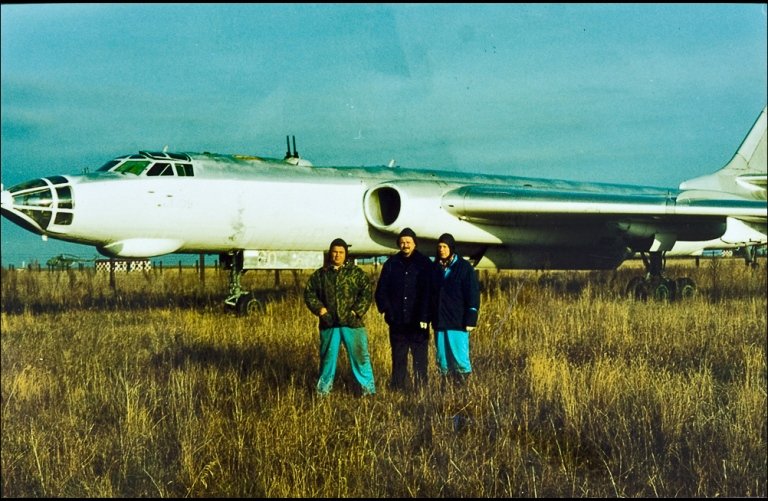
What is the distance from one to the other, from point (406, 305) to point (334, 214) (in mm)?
6397

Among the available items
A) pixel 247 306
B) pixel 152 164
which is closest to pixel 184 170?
pixel 152 164

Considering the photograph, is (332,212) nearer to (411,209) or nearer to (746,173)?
(411,209)

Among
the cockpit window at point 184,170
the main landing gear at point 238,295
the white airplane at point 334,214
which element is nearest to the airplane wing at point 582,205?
the white airplane at point 334,214

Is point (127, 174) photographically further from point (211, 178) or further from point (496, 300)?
point (496, 300)

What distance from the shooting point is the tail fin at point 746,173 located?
17.3m

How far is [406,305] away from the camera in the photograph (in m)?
6.01

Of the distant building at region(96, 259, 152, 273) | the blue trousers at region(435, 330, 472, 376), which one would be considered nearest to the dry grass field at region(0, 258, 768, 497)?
the blue trousers at region(435, 330, 472, 376)

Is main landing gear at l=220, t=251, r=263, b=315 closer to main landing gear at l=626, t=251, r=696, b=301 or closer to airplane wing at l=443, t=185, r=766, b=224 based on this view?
airplane wing at l=443, t=185, r=766, b=224

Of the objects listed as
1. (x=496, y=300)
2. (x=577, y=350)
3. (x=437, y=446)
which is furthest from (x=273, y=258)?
(x=437, y=446)

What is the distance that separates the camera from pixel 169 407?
5762 mm

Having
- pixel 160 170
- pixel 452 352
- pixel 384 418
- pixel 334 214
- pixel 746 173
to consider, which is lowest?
pixel 384 418

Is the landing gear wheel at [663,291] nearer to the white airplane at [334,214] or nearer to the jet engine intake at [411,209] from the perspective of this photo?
the white airplane at [334,214]

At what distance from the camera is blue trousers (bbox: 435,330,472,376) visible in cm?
605

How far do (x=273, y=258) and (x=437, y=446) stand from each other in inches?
301
